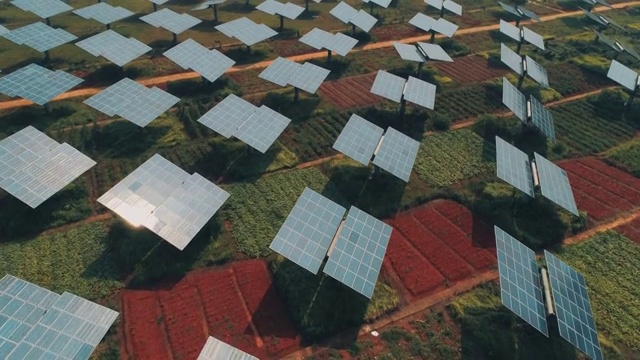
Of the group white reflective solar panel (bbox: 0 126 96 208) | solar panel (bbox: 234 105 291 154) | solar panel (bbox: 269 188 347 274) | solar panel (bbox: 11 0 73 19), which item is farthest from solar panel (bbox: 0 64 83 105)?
solar panel (bbox: 269 188 347 274)

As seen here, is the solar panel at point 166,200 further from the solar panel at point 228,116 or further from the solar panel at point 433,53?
the solar panel at point 433,53

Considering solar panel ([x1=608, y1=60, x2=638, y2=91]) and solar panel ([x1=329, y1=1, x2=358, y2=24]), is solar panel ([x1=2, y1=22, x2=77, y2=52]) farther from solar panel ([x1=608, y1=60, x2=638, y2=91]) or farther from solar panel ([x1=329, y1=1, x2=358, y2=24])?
solar panel ([x1=608, y1=60, x2=638, y2=91])

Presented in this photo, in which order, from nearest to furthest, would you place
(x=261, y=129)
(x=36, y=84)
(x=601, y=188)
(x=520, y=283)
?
(x=520, y=283)
(x=261, y=129)
(x=601, y=188)
(x=36, y=84)

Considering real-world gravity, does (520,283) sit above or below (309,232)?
above

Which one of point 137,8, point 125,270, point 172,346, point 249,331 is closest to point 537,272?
point 249,331

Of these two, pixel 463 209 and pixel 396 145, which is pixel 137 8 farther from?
pixel 463 209

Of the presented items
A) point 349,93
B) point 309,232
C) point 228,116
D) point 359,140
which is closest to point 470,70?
point 349,93

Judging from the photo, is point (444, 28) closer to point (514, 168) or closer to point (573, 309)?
point (514, 168)
